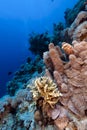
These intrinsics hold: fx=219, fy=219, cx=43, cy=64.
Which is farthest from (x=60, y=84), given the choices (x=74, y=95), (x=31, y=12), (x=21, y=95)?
(x=31, y=12)

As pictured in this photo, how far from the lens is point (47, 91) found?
352cm

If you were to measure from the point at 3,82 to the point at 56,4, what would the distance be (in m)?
42.5

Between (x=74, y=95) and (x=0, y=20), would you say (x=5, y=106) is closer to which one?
(x=74, y=95)

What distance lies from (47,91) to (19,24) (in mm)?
74585

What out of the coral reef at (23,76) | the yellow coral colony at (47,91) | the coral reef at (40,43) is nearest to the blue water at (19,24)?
the coral reef at (40,43)

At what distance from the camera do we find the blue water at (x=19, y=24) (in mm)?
56938

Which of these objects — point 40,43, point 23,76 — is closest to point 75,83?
point 23,76

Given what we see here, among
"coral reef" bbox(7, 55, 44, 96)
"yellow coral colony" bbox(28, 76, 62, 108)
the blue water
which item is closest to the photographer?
"yellow coral colony" bbox(28, 76, 62, 108)

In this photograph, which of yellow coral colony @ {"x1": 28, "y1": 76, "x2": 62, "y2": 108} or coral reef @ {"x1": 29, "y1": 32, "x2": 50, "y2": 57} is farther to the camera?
coral reef @ {"x1": 29, "y1": 32, "x2": 50, "y2": 57}

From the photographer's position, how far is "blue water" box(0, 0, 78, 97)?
2242 inches

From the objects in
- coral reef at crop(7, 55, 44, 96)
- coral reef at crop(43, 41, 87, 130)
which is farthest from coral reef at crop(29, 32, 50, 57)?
coral reef at crop(43, 41, 87, 130)

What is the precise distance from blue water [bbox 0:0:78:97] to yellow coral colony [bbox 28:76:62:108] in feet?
132

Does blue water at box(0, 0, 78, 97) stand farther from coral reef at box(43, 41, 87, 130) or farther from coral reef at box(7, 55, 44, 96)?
coral reef at box(43, 41, 87, 130)

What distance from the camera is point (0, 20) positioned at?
70062 millimetres
